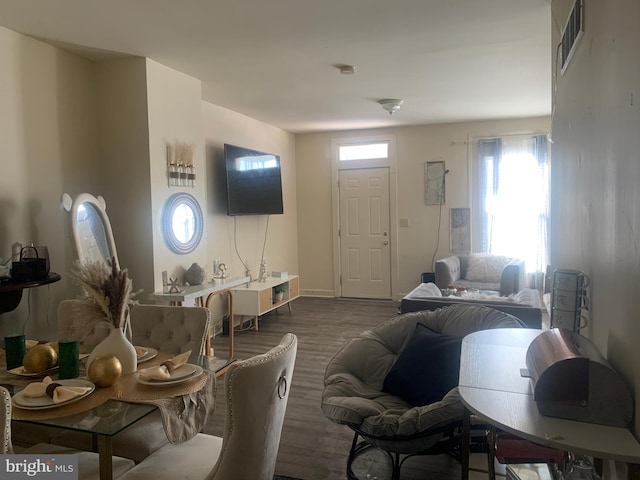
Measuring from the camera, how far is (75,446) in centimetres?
203

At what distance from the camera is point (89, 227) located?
3385mm

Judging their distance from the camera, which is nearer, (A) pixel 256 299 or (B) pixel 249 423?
(B) pixel 249 423

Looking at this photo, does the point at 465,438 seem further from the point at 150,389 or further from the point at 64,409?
the point at 64,409

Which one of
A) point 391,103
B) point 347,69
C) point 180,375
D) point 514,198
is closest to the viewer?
point 180,375

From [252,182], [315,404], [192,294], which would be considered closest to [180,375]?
[315,404]

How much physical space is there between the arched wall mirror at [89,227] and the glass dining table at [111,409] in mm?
1499

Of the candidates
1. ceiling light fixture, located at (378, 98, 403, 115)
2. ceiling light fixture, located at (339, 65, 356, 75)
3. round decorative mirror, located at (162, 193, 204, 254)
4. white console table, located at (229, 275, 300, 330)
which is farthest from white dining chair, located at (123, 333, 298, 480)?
ceiling light fixture, located at (378, 98, 403, 115)

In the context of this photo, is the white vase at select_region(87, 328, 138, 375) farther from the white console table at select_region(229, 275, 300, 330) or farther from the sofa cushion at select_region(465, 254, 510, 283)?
the sofa cushion at select_region(465, 254, 510, 283)

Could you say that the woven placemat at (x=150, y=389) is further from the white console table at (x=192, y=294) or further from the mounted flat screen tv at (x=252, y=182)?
the mounted flat screen tv at (x=252, y=182)

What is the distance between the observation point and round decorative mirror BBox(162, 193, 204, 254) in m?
3.94

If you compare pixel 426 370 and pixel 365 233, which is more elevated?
pixel 365 233

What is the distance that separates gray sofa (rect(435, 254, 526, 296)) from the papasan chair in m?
2.81

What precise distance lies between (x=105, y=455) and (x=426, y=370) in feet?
4.92

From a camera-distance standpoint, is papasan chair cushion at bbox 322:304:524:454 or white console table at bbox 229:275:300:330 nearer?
papasan chair cushion at bbox 322:304:524:454
